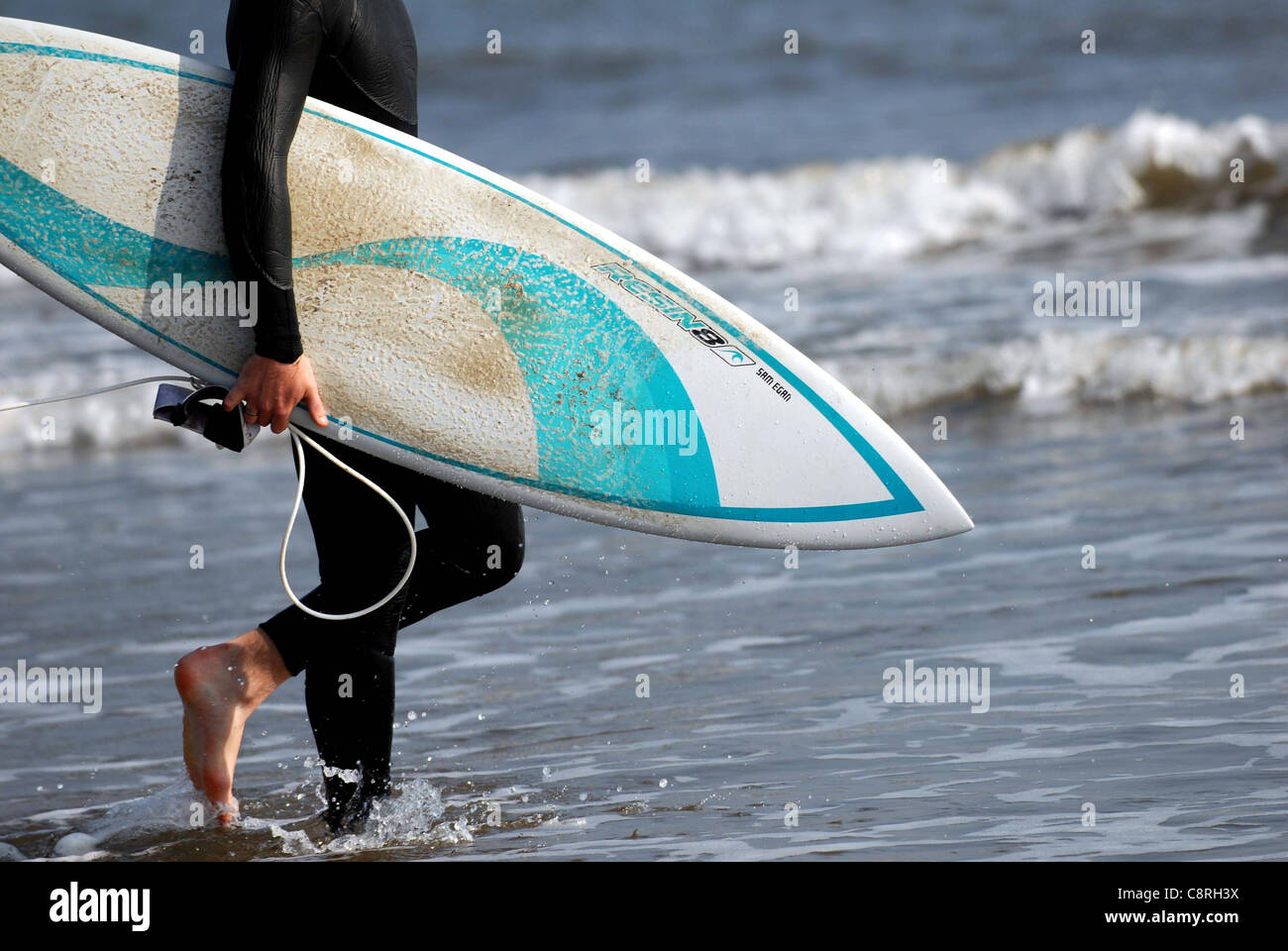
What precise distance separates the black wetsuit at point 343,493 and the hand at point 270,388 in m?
0.03

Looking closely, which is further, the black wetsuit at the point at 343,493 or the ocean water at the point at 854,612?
the ocean water at the point at 854,612

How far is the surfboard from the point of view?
2.73 m

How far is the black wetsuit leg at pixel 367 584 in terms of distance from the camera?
8.63 ft

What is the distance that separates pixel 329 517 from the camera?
2.63 metres

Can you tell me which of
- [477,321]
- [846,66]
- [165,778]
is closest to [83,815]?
[165,778]

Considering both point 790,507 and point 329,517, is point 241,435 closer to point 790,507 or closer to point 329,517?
point 329,517

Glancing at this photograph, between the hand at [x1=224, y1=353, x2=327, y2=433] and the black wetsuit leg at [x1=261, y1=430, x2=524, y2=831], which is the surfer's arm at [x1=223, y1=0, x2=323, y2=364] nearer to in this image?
the hand at [x1=224, y1=353, x2=327, y2=433]

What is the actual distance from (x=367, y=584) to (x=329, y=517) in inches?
Answer: 5.0
